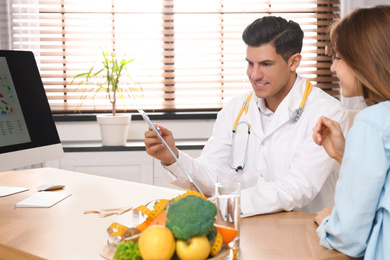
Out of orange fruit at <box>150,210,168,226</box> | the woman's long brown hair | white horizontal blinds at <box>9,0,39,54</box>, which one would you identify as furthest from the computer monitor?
white horizontal blinds at <box>9,0,39,54</box>

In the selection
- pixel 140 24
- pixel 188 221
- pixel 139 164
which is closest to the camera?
pixel 188 221

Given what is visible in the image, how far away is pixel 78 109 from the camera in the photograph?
3.65m

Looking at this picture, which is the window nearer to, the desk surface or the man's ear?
the man's ear

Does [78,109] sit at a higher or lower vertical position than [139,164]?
higher

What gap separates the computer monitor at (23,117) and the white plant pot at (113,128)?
119cm

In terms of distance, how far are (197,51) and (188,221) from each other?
112 inches

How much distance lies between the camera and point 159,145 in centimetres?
189

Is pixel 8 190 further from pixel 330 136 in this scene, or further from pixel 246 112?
pixel 330 136

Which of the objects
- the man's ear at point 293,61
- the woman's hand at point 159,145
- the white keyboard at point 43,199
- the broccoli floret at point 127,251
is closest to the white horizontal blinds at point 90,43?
the man's ear at point 293,61

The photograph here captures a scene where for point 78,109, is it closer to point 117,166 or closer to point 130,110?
point 130,110

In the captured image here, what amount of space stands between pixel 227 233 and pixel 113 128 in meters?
2.34

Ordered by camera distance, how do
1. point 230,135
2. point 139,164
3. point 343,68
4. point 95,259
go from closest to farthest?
point 95,259, point 343,68, point 230,135, point 139,164

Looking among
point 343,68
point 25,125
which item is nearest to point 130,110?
point 25,125

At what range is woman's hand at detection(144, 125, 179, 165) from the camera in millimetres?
1869
